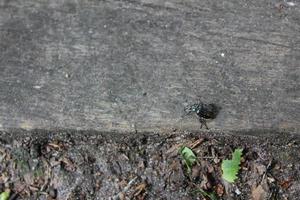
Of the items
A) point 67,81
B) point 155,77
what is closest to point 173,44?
point 155,77

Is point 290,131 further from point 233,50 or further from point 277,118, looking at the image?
point 233,50

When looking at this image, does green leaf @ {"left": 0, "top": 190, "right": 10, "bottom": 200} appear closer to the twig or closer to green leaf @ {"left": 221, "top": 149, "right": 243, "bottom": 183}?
the twig

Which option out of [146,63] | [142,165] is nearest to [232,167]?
[142,165]

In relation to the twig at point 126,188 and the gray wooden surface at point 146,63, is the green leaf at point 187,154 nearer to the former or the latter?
the gray wooden surface at point 146,63

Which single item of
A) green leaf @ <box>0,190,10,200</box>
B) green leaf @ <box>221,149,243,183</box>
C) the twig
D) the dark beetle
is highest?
the dark beetle

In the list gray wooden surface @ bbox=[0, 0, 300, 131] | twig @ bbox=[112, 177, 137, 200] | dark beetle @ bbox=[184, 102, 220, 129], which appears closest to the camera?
gray wooden surface @ bbox=[0, 0, 300, 131]

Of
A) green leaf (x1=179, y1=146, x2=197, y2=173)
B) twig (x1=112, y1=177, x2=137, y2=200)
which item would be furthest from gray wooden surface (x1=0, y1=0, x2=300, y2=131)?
twig (x1=112, y1=177, x2=137, y2=200)

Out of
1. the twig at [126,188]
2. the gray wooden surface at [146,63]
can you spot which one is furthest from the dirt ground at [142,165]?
the gray wooden surface at [146,63]

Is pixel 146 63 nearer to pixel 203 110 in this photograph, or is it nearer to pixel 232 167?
pixel 203 110
